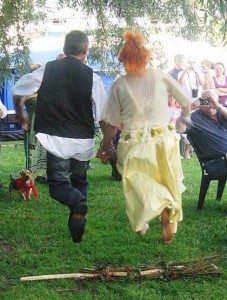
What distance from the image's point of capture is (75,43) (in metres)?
4.83

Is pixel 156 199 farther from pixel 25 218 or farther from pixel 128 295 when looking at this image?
pixel 25 218

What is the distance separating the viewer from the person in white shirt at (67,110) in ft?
15.8

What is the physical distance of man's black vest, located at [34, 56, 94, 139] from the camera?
15.8ft

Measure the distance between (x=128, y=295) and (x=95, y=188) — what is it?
14.5 ft

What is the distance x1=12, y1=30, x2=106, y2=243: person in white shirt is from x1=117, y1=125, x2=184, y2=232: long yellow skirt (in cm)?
46

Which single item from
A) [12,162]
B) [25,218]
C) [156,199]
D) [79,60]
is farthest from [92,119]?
[12,162]

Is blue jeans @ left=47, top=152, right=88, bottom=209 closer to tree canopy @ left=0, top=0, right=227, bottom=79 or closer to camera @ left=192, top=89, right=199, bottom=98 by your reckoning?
tree canopy @ left=0, top=0, right=227, bottom=79

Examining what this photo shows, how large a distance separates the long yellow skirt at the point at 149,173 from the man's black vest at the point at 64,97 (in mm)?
551

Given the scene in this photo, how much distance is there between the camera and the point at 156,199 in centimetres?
446

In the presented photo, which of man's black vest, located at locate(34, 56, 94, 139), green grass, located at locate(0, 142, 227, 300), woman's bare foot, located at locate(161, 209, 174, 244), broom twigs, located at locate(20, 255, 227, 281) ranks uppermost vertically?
man's black vest, located at locate(34, 56, 94, 139)

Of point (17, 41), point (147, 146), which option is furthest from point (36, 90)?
point (17, 41)

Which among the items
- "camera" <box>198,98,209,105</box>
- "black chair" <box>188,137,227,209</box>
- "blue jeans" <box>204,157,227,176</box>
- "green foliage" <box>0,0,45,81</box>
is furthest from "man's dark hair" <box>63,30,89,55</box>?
"green foliage" <box>0,0,45,81</box>

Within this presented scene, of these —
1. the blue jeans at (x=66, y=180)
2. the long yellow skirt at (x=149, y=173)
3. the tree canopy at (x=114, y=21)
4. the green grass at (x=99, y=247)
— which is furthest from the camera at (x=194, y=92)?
the long yellow skirt at (x=149, y=173)

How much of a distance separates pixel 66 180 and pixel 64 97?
78 cm
